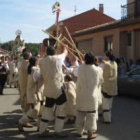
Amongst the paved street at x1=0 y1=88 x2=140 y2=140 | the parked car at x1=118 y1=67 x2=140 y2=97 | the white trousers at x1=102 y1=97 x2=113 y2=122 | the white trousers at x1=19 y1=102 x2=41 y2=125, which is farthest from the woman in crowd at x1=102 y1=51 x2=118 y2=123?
the parked car at x1=118 y1=67 x2=140 y2=97

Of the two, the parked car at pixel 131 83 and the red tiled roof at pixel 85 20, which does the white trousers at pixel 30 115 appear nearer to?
the parked car at pixel 131 83

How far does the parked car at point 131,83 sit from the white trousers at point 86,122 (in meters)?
7.41

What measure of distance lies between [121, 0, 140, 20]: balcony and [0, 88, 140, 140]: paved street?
1425cm

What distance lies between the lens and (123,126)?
1038 centimetres

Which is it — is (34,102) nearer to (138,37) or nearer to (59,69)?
(59,69)

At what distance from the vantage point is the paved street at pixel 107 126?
29.9 feet

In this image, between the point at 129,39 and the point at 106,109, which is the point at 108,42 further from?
the point at 106,109

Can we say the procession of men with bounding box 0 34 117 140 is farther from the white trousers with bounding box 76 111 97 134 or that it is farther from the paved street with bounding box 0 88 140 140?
the paved street with bounding box 0 88 140 140

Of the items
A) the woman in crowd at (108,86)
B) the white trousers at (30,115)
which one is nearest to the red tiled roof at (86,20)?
the woman in crowd at (108,86)

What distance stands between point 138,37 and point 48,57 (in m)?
19.0

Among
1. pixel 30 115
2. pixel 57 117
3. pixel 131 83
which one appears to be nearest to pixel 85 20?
pixel 131 83

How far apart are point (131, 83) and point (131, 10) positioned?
45.1 ft

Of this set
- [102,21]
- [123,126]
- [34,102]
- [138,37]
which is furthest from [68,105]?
[102,21]

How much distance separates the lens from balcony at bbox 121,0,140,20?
90.8 ft
